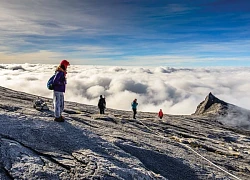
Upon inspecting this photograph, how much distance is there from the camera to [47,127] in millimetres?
14000

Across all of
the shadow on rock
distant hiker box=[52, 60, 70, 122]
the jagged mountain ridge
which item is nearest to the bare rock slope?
the shadow on rock

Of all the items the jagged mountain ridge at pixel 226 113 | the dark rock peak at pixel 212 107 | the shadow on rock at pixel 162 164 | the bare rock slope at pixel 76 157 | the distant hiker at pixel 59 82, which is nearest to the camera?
the bare rock slope at pixel 76 157

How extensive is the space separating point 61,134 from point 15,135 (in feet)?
7.52

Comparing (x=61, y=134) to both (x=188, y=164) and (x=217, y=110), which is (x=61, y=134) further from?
(x=217, y=110)

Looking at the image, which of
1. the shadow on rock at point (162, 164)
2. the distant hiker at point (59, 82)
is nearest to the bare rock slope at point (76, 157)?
the shadow on rock at point (162, 164)

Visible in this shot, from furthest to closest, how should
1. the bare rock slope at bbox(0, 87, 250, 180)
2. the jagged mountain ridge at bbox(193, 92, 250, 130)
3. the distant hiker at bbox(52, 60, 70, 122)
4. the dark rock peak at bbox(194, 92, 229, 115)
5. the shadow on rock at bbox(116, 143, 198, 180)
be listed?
1. the dark rock peak at bbox(194, 92, 229, 115)
2. the jagged mountain ridge at bbox(193, 92, 250, 130)
3. the distant hiker at bbox(52, 60, 70, 122)
4. the shadow on rock at bbox(116, 143, 198, 180)
5. the bare rock slope at bbox(0, 87, 250, 180)

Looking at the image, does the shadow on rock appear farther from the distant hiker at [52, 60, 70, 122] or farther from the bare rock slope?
the distant hiker at [52, 60, 70, 122]

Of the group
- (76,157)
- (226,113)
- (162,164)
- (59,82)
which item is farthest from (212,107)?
(76,157)

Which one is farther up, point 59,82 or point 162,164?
point 59,82

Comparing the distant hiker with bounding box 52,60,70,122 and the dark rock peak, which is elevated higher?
the distant hiker with bounding box 52,60,70,122

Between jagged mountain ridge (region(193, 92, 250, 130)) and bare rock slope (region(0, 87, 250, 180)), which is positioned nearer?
bare rock slope (region(0, 87, 250, 180))

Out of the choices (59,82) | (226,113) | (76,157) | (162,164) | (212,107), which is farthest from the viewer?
(212,107)

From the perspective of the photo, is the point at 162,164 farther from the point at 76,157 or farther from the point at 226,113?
the point at 226,113

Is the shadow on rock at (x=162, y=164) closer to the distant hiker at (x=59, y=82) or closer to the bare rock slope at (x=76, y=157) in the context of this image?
the bare rock slope at (x=76, y=157)
